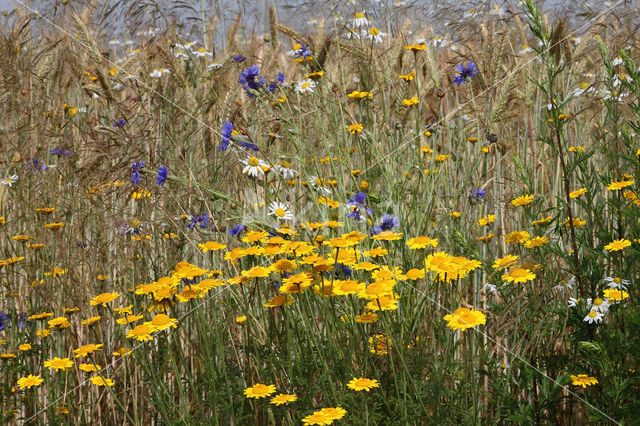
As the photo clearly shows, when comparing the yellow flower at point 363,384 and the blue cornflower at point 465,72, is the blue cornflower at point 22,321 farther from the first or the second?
the blue cornflower at point 465,72

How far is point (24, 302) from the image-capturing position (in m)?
2.47

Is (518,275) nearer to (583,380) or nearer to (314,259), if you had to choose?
(583,380)

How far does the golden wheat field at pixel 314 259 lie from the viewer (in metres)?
1.44

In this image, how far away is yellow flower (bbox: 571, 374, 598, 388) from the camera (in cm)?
139

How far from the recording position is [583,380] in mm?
1410

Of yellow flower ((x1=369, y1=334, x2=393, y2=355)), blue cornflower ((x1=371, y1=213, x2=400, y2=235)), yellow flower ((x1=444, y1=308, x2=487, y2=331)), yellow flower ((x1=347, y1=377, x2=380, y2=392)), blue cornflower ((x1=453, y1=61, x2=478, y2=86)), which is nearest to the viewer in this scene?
yellow flower ((x1=444, y1=308, x2=487, y2=331))

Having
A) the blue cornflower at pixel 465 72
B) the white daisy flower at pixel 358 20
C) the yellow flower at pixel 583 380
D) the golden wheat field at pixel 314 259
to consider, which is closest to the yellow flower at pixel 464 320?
the golden wheat field at pixel 314 259

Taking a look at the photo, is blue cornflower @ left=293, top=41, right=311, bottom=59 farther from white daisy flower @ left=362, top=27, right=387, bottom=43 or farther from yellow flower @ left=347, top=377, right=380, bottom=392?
yellow flower @ left=347, top=377, right=380, bottom=392

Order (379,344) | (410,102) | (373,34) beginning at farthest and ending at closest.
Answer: (373,34)
(410,102)
(379,344)

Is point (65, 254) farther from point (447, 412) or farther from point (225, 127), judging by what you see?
point (447, 412)

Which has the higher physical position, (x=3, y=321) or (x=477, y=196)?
(x=477, y=196)

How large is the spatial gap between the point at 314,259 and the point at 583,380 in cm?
65

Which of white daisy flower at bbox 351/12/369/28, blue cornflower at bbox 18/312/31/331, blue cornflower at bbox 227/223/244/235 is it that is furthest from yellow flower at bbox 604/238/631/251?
blue cornflower at bbox 18/312/31/331

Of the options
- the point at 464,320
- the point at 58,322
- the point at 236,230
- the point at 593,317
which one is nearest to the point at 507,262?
the point at 593,317
